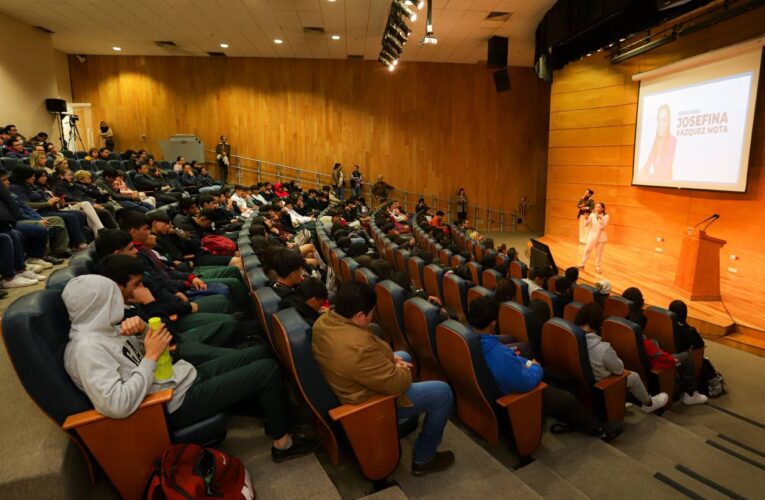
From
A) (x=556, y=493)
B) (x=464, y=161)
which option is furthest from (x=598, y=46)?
(x=556, y=493)

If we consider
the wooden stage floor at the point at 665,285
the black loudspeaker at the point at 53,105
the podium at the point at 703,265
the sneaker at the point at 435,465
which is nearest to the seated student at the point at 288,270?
the sneaker at the point at 435,465

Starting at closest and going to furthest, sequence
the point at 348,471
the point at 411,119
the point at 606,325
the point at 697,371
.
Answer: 1. the point at 348,471
2. the point at 606,325
3. the point at 697,371
4. the point at 411,119

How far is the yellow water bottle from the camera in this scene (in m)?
1.50

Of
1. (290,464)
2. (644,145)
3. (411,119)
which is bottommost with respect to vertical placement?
(290,464)

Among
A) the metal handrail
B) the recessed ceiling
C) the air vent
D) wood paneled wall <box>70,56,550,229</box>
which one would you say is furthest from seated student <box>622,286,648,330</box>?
wood paneled wall <box>70,56,550,229</box>

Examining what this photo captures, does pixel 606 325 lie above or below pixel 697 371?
above

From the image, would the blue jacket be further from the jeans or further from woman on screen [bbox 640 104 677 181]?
woman on screen [bbox 640 104 677 181]

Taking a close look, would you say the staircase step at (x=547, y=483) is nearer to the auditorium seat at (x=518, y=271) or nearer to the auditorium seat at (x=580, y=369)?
the auditorium seat at (x=580, y=369)

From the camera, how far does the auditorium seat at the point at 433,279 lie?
3471mm

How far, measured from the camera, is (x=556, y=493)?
166 centimetres

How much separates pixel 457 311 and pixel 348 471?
174 cm

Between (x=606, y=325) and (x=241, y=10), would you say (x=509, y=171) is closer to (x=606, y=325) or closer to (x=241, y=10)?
(x=241, y=10)

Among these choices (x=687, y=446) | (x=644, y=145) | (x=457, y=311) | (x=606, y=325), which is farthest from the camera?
(x=644, y=145)

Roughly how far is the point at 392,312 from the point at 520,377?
833 mm
